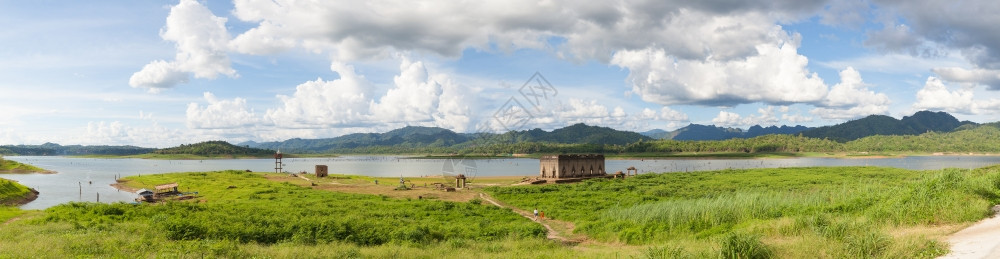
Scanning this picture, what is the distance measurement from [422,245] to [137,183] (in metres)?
85.0

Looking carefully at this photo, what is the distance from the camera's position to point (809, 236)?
52.3ft

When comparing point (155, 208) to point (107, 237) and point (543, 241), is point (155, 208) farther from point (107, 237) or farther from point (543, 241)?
point (543, 241)

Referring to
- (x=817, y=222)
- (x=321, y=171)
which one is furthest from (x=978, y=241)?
(x=321, y=171)

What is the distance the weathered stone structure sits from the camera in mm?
75719

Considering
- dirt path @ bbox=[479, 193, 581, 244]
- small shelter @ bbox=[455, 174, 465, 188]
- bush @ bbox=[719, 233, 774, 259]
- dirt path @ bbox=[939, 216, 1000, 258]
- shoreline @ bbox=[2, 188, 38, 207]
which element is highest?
dirt path @ bbox=[939, 216, 1000, 258]

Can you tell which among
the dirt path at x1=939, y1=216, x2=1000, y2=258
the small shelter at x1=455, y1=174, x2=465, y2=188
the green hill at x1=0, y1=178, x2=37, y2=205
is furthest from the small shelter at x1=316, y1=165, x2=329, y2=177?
the dirt path at x1=939, y1=216, x2=1000, y2=258

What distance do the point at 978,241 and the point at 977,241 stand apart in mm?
32

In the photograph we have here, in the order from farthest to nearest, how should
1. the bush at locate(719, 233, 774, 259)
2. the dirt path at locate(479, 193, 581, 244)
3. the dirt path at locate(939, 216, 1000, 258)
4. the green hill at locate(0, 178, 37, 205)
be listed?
the green hill at locate(0, 178, 37, 205) < the dirt path at locate(479, 193, 581, 244) < the bush at locate(719, 233, 774, 259) < the dirt path at locate(939, 216, 1000, 258)

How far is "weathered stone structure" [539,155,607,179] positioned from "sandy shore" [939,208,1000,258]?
60.0 meters

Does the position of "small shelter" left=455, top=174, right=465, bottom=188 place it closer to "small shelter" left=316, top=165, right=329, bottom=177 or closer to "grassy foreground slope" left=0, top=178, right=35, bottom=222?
"small shelter" left=316, top=165, right=329, bottom=177

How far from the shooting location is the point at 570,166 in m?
77.6

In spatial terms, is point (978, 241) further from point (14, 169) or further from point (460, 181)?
point (14, 169)

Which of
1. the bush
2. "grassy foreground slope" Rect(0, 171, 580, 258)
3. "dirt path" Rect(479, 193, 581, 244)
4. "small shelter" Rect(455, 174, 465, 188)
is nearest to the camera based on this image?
the bush

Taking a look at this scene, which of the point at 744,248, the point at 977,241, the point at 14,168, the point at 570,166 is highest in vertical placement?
the point at 977,241
